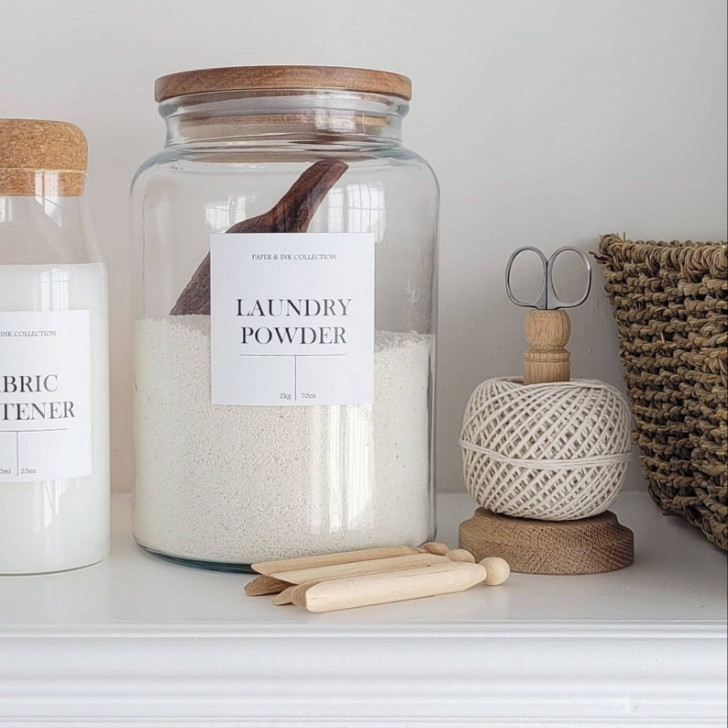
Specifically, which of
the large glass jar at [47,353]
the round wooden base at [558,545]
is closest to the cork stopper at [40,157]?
the large glass jar at [47,353]

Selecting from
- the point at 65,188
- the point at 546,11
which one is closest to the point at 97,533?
the point at 65,188

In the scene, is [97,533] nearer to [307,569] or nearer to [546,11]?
[307,569]

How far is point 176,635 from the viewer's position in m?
0.46

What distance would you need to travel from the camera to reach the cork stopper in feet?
1.75

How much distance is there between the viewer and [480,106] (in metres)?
0.74

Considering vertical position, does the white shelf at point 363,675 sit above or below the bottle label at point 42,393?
below

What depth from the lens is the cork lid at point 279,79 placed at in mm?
542

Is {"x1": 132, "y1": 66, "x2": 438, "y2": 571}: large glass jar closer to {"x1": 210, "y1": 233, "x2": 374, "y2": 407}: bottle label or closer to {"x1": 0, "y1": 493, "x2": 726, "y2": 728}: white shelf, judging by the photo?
{"x1": 210, "y1": 233, "x2": 374, "y2": 407}: bottle label

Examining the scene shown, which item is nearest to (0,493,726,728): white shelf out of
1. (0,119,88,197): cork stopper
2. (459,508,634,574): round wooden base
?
(459,508,634,574): round wooden base

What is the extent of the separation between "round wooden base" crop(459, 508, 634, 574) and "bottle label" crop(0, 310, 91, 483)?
0.22 m

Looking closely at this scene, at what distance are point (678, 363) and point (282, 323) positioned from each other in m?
0.22

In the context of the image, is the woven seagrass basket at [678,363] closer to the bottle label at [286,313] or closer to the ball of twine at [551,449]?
the ball of twine at [551,449]

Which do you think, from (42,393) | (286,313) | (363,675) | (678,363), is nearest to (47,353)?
(42,393)

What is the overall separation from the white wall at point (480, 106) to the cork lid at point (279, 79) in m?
0.19
